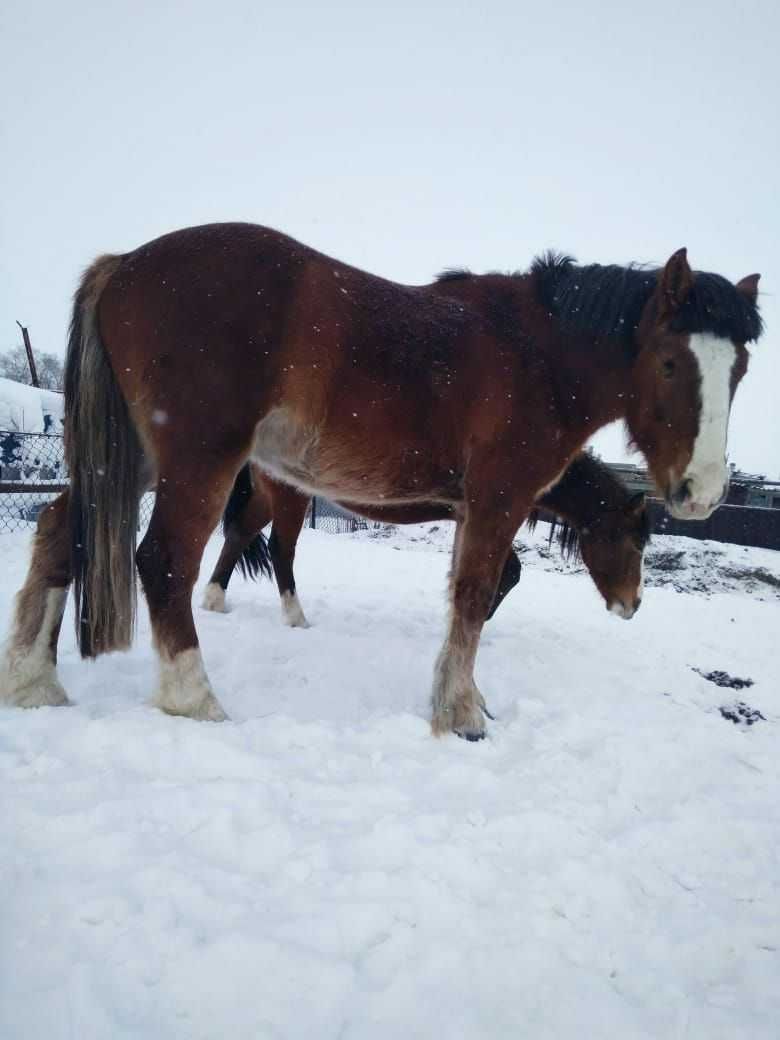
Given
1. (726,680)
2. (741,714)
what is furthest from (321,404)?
(726,680)

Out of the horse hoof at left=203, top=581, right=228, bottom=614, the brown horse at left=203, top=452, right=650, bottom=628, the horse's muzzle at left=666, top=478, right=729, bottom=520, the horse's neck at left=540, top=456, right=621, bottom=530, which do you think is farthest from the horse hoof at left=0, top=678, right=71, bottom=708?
the horse's neck at left=540, top=456, right=621, bottom=530

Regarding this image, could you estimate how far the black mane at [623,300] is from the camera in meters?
2.53

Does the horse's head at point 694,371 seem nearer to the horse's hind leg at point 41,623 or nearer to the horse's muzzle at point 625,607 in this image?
the horse's muzzle at point 625,607

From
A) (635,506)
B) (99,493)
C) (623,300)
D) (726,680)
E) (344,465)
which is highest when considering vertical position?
(623,300)

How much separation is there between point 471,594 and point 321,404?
46.6 inches

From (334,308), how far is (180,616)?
151 centimetres

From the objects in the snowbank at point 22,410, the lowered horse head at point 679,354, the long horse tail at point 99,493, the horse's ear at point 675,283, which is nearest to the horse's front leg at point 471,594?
the lowered horse head at point 679,354

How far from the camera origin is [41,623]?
2.47 meters

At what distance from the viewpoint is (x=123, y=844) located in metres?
1.49

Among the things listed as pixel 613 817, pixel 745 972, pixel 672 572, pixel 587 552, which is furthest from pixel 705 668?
pixel 672 572

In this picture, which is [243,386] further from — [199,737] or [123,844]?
[123,844]

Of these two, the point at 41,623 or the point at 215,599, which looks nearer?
the point at 41,623

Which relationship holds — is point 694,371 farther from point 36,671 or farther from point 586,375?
point 36,671

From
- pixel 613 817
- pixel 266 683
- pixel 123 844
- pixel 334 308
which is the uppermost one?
pixel 334 308
